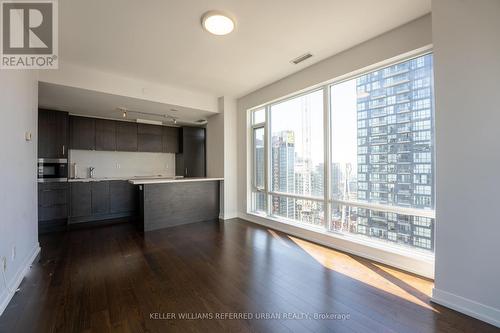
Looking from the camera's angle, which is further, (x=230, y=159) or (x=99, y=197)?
(x=230, y=159)

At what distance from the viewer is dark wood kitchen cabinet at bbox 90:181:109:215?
4887 mm

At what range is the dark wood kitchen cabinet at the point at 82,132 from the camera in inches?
195

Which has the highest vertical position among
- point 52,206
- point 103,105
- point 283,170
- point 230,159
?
point 103,105

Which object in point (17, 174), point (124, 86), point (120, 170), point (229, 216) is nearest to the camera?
point (17, 174)

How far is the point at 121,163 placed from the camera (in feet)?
19.0

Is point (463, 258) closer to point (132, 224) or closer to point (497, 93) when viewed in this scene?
point (497, 93)

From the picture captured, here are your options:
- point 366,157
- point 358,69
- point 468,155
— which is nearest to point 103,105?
point 358,69

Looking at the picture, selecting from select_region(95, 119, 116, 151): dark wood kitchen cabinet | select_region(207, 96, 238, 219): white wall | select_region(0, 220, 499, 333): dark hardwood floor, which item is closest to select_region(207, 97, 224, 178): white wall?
select_region(207, 96, 238, 219): white wall

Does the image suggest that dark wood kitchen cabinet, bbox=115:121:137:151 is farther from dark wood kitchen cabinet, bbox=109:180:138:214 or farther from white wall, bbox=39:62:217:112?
white wall, bbox=39:62:217:112

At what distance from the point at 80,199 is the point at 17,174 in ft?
9.50

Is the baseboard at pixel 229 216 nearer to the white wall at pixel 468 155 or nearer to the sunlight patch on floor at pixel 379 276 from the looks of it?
the sunlight patch on floor at pixel 379 276

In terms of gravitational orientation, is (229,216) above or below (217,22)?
below

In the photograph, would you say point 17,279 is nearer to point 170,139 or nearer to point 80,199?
point 80,199

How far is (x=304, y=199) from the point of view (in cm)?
381
